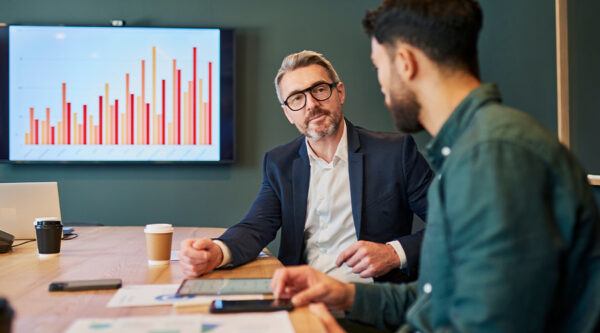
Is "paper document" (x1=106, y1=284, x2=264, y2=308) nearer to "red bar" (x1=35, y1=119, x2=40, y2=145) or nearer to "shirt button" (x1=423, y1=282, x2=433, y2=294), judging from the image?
"shirt button" (x1=423, y1=282, x2=433, y2=294)

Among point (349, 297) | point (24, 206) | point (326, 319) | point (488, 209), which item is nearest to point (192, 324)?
point (326, 319)

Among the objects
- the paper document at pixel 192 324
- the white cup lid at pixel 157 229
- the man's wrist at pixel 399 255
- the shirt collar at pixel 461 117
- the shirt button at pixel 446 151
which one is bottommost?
the man's wrist at pixel 399 255

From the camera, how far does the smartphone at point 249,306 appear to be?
97 cm

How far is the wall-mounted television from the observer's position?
3.43m

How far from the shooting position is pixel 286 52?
359 centimetres

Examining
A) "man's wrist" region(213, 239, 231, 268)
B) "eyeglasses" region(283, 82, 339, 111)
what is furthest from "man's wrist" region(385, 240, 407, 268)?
"eyeglasses" region(283, 82, 339, 111)

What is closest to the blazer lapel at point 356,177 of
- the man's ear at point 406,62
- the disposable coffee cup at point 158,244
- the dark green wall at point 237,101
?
the disposable coffee cup at point 158,244

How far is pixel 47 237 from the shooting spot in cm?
168

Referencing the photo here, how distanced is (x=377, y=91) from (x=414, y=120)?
2640 mm

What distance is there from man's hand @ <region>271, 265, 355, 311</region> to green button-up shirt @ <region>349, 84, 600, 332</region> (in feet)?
0.97

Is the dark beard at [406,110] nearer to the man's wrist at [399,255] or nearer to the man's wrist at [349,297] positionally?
the man's wrist at [349,297]

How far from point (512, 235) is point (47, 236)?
1.47 metres

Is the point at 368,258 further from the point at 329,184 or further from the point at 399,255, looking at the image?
the point at 329,184

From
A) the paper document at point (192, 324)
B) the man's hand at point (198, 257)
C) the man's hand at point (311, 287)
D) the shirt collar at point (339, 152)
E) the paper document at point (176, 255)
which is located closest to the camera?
the paper document at point (192, 324)
